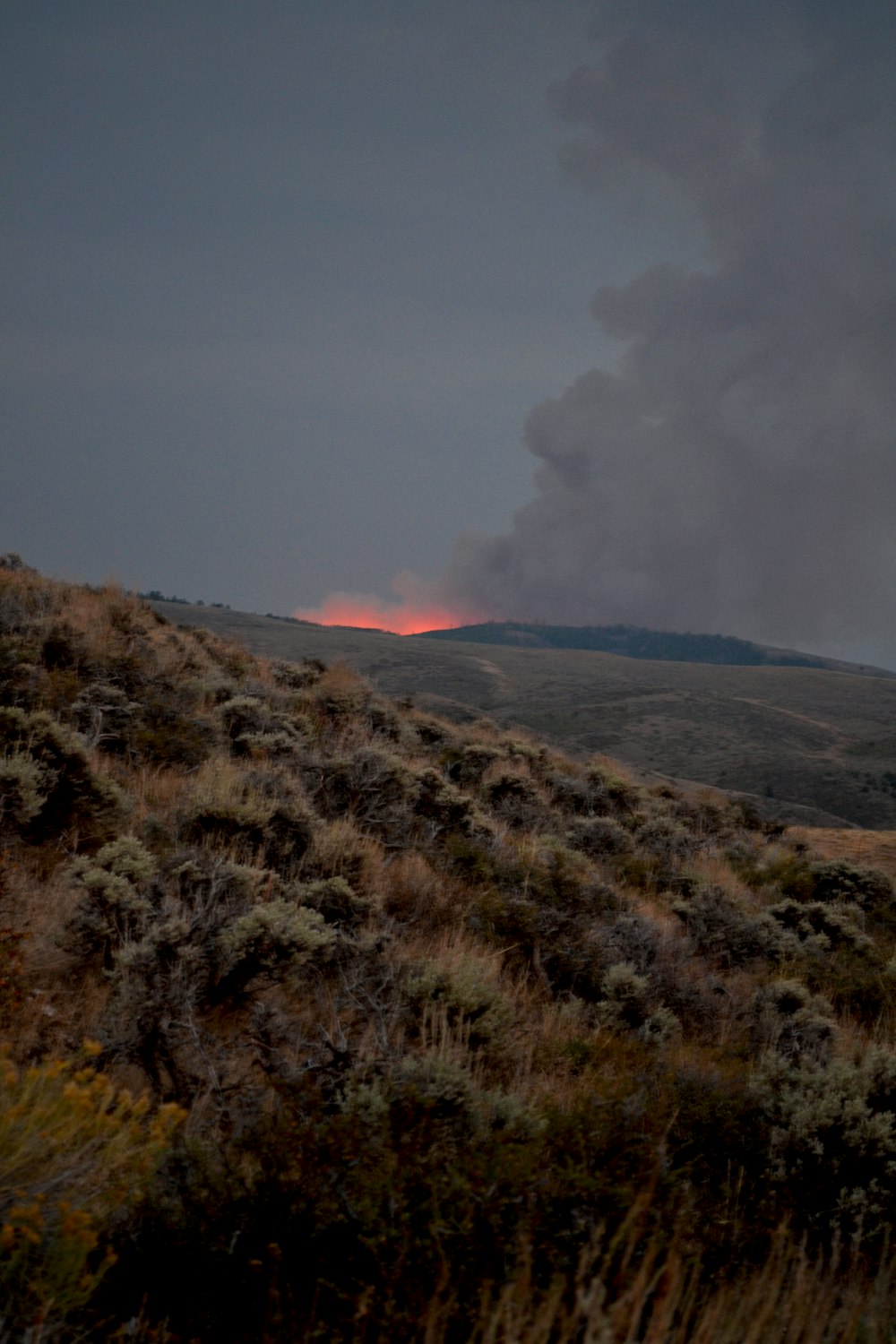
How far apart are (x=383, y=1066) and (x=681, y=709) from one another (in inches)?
3358

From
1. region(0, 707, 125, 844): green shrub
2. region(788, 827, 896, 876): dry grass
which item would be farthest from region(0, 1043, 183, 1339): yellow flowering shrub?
region(788, 827, 896, 876): dry grass

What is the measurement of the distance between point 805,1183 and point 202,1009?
132 inches

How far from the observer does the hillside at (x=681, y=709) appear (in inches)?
1964

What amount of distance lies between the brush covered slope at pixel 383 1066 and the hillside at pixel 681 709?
11488 millimetres

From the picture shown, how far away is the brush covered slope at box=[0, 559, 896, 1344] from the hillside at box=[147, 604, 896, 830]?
11488 mm

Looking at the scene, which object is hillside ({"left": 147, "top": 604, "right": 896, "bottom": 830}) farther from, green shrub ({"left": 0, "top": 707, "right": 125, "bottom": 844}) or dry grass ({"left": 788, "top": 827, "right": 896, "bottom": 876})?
green shrub ({"left": 0, "top": 707, "right": 125, "bottom": 844})

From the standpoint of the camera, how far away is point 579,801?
13414 millimetres

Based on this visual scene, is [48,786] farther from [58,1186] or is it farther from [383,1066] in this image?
[58,1186]

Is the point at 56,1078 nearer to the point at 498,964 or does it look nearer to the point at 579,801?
the point at 498,964

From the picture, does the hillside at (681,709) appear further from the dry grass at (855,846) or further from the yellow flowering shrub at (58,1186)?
the yellow flowering shrub at (58,1186)

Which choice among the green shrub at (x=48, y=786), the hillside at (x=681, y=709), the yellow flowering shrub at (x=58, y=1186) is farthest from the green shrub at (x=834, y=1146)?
the hillside at (x=681, y=709)

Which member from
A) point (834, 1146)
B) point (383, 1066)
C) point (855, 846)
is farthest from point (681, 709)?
point (383, 1066)

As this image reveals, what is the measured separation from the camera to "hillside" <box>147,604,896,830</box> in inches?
1964

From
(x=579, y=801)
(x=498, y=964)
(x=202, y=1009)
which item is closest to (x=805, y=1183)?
(x=498, y=964)
